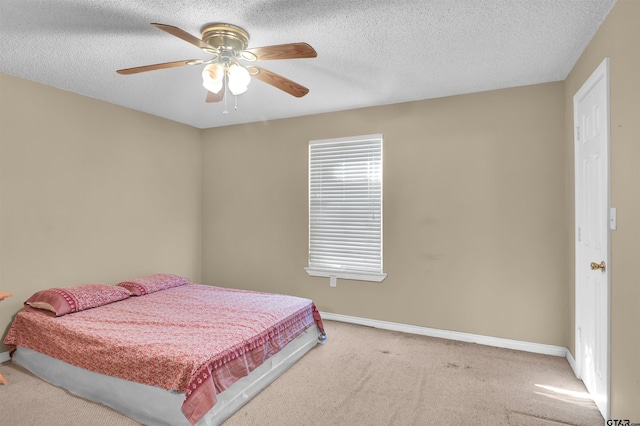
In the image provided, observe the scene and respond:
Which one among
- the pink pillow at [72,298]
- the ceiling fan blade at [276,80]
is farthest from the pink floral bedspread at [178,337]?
the ceiling fan blade at [276,80]

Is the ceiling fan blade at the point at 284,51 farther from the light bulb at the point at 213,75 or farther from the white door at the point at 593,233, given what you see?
the white door at the point at 593,233

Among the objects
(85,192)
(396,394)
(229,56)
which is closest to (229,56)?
(229,56)

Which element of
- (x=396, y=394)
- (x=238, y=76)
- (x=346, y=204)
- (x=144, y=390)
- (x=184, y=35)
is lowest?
(x=396, y=394)

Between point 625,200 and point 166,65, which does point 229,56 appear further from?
point 625,200

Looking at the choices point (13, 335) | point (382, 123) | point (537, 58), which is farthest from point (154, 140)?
point (537, 58)

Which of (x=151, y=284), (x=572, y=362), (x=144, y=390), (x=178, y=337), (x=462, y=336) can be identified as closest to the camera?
(x=144, y=390)

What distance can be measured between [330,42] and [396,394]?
2.58 meters

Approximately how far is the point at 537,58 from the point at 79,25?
3.27 metres

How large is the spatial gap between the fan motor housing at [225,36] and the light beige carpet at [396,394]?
2.45 m

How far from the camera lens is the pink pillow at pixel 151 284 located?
3568mm

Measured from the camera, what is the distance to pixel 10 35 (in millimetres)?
2344

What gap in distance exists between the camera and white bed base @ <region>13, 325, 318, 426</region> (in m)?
2.09

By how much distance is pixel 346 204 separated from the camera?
13.5 ft

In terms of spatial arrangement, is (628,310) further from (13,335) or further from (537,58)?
(13,335)
